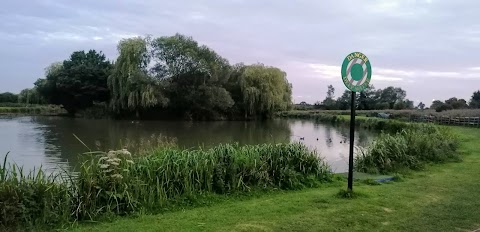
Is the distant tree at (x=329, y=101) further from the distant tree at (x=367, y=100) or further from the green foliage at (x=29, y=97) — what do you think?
the green foliage at (x=29, y=97)

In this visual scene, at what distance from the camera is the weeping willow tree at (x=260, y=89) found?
48.5 m

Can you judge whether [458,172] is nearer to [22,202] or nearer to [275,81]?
[22,202]

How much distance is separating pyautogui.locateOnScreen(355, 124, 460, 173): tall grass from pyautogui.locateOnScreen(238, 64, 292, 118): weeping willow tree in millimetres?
36122

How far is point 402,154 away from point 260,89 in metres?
38.5

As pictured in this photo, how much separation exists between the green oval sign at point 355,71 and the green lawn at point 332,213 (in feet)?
5.90

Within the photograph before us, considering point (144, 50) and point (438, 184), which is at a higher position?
point (144, 50)

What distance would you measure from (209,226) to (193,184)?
1969mm

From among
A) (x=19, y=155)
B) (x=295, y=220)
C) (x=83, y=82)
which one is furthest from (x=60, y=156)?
(x=83, y=82)

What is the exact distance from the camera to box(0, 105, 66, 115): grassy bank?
186 ft

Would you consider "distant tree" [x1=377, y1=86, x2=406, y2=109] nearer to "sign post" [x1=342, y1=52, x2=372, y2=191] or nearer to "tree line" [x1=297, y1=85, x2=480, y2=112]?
"tree line" [x1=297, y1=85, x2=480, y2=112]

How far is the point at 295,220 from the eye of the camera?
16.1ft

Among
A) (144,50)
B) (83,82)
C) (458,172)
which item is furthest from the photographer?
(83,82)

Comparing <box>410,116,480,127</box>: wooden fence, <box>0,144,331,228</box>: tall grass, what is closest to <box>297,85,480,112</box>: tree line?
<box>410,116,480,127</box>: wooden fence

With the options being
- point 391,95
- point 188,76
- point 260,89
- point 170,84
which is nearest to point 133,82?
point 170,84
